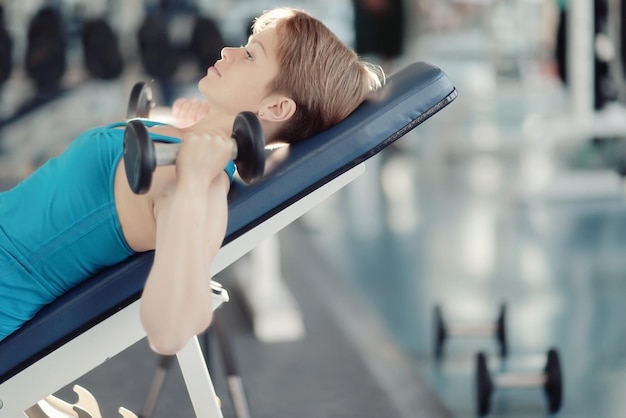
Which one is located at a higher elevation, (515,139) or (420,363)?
(420,363)

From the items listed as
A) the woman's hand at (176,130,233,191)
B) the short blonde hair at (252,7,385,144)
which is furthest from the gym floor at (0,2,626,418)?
the woman's hand at (176,130,233,191)

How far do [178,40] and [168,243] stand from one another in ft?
12.0

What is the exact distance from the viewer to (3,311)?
1.34 m

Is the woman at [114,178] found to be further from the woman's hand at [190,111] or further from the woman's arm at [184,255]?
the woman's hand at [190,111]

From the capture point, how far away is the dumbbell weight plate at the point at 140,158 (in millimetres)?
1039

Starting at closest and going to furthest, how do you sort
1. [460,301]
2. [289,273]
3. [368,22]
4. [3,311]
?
[3,311] < [460,301] < [289,273] < [368,22]

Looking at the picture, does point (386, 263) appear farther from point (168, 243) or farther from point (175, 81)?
point (168, 243)

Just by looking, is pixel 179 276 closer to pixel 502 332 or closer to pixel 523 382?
pixel 523 382

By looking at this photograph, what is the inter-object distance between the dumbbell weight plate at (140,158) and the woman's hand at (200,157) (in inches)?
2.4

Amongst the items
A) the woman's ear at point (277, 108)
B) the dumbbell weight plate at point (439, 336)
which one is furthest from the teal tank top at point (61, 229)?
the dumbbell weight plate at point (439, 336)

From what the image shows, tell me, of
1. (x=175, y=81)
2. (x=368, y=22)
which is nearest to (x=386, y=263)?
(x=175, y=81)

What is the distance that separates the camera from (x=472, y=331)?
2.61 meters

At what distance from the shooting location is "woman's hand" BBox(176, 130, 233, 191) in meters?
1.11

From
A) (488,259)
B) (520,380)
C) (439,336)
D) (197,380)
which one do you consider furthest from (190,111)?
(488,259)
